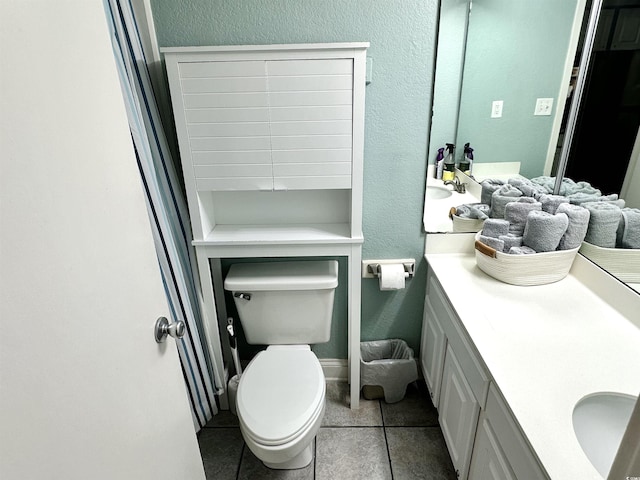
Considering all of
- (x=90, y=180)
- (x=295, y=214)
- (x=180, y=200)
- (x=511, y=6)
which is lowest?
(x=295, y=214)

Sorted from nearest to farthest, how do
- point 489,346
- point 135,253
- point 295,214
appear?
point 135,253 → point 489,346 → point 295,214

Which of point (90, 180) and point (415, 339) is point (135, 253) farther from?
point (415, 339)

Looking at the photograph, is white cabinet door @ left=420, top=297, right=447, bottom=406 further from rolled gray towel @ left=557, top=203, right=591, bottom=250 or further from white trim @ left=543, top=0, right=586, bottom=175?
white trim @ left=543, top=0, right=586, bottom=175

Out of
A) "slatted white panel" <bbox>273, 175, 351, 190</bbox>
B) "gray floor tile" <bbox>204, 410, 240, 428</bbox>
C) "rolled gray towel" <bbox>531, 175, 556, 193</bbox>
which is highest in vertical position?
"slatted white panel" <bbox>273, 175, 351, 190</bbox>

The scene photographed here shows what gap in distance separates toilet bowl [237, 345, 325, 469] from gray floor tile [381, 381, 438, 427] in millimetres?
451

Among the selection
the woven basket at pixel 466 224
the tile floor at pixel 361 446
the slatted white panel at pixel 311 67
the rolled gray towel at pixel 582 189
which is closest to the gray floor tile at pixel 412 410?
the tile floor at pixel 361 446

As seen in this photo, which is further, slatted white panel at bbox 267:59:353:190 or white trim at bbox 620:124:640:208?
slatted white panel at bbox 267:59:353:190

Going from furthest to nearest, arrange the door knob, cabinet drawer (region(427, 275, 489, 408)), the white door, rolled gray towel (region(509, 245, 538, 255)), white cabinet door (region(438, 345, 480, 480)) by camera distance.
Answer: rolled gray towel (region(509, 245, 538, 255))
white cabinet door (region(438, 345, 480, 480))
cabinet drawer (region(427, 275, 489, 408))
the door knob
the white door

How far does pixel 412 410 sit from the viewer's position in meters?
1.87

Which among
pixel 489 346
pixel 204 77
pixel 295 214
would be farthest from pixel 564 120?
pixel 204 77

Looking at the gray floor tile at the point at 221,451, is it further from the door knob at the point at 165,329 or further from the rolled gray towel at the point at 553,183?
the rolled gray towel at the point at 553,183

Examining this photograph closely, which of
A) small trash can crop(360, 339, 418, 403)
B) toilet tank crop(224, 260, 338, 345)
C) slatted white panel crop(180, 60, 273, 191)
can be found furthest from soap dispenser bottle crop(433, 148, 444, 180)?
small trash can crop(360, 339, 418, 403)

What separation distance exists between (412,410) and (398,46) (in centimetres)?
166

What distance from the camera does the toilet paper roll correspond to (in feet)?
5.59
